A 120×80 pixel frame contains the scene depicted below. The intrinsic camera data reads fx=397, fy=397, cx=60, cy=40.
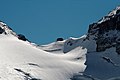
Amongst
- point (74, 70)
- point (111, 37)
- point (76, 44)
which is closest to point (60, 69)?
point (74, 70)

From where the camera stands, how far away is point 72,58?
273 feet

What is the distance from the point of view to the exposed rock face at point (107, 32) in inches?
3406

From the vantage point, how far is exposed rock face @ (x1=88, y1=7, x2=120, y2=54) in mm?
86500

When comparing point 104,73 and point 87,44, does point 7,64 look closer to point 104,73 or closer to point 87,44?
point 104,73

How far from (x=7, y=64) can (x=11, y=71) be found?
136 inches

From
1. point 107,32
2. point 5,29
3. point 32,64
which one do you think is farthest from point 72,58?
point 5,29

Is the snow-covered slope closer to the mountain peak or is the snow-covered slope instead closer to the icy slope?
the icy slope

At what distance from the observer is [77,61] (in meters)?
80.1

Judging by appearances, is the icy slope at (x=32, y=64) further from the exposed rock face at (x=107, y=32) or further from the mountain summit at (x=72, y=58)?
the exposed rock face at (x=107, y=32)

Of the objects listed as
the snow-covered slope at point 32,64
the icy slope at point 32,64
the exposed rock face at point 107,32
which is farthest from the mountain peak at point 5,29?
the exposed rock face at point 107,32

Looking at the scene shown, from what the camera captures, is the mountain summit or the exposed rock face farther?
the exposed rock face

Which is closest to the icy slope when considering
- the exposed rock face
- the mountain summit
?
the mountain summit

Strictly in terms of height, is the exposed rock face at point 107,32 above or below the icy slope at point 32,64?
above

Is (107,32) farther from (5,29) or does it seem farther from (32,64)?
(32,64)
